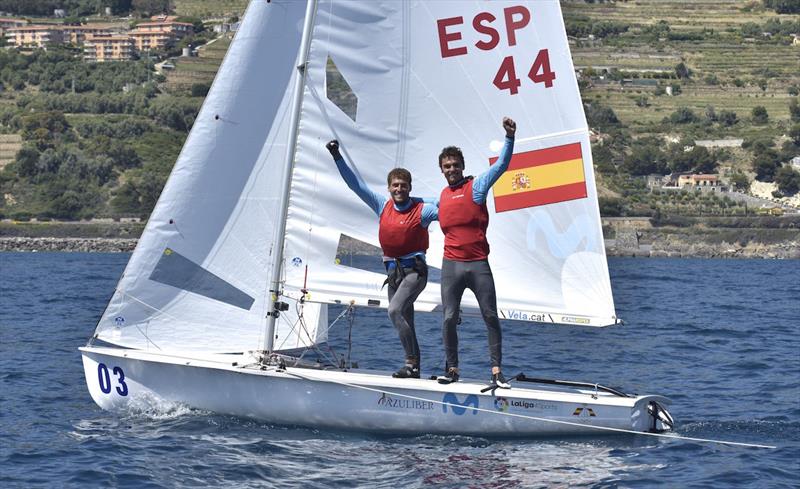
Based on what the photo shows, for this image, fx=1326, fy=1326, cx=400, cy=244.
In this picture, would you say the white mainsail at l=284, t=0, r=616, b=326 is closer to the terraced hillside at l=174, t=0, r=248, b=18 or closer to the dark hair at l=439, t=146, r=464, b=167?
the dark hair at l=439, t=146, r=464, b=167

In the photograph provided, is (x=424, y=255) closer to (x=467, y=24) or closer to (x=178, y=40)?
(x=467, y=24)

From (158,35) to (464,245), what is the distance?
134958mm

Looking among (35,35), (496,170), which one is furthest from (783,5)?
(496,170)

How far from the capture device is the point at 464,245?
10.4 meters

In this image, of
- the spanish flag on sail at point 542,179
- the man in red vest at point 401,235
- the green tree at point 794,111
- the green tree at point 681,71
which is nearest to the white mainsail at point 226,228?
the man in red vest at point 401,235

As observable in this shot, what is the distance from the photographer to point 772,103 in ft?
396

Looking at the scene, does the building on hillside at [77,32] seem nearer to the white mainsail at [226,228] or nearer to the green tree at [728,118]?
the green tree at [728,118]

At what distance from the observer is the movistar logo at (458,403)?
10484 mm

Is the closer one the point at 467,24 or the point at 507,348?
the point at 467,24

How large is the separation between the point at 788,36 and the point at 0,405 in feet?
446

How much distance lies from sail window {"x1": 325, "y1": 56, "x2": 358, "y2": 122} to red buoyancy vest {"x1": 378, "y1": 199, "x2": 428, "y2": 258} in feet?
3.37

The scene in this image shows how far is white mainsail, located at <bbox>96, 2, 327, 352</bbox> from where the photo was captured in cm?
1129

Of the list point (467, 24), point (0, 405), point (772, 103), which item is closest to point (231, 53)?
point (467, 24)

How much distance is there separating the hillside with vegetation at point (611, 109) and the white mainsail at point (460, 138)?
251 ft
